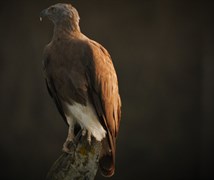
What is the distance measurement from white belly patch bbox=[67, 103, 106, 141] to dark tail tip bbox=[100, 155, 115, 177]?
5.2 inches

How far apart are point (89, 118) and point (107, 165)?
28 cm

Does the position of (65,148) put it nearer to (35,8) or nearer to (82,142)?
(82,142)

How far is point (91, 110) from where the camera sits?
262 centimetres

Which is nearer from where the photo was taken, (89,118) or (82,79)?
(82,79)

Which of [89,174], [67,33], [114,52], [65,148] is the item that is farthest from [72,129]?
[114,52]

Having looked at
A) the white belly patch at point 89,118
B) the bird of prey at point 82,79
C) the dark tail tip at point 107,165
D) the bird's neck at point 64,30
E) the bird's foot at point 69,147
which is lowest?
the dark tail tip at point 107,165

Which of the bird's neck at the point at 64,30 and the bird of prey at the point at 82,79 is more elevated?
the bird's neck at the point at 64,30

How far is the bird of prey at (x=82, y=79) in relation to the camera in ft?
8.30

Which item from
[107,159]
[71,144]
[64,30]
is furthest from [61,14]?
[107,159]

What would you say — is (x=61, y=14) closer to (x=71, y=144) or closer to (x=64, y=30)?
(x=64, y=30)

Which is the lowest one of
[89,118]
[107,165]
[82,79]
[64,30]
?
[107,165]

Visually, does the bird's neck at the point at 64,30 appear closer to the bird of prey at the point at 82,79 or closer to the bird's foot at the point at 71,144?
the bird of prey at the point at 82,79

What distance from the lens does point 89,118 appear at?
8.71ft

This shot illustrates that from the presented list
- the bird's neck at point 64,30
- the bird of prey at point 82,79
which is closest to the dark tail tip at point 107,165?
the bird of prey at point 82,79
